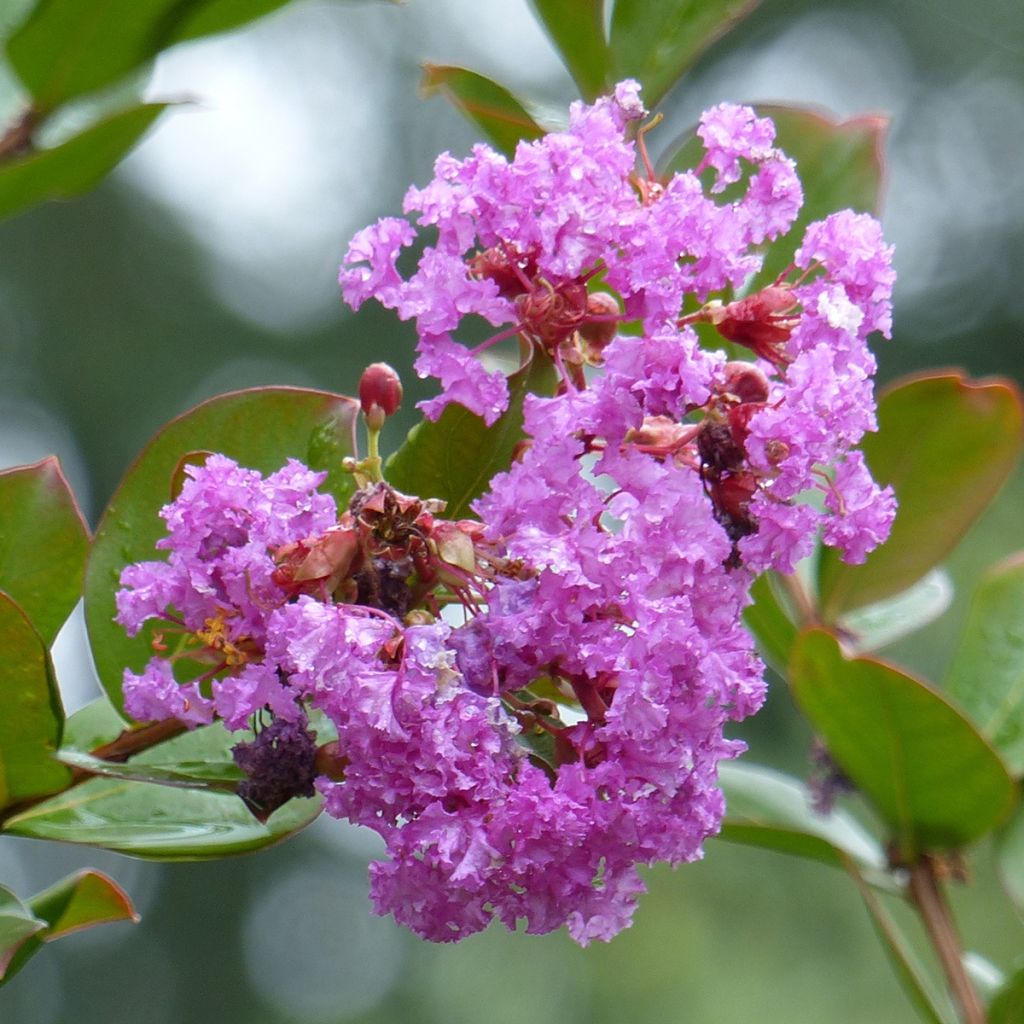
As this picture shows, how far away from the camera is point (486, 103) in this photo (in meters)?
1.25

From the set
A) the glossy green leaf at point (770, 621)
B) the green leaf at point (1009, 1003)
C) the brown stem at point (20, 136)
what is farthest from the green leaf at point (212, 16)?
the green leaf at point (1009, 1003)

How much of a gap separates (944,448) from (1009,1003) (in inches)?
19.5

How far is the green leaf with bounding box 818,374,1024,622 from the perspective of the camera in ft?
4.42

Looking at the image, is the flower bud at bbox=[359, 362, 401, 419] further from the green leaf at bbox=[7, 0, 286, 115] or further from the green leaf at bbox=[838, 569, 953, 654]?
the green leaf at bbox=[838, 569, 953, 654]

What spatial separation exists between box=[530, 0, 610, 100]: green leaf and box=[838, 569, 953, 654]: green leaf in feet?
1.98

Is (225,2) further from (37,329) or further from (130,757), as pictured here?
(37,329)

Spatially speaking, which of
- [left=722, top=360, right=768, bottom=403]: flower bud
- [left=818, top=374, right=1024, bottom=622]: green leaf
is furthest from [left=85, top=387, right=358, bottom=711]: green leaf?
[left=818, top=374, right=1024, bottom=622]: green leaf

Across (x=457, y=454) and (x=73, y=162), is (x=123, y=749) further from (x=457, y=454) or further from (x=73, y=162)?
(x=73, y=162)

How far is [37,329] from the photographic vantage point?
334 inches

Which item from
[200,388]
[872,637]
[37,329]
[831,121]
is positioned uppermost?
[831,121]

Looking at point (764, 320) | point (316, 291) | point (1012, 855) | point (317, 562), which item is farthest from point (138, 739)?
point (316, 291)

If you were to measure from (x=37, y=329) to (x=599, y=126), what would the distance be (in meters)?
8.20

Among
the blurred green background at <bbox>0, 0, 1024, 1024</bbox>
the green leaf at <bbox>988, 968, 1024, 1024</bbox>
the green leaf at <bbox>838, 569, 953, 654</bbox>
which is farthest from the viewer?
the blurred green background at <bbox>0, 0, 1024, 1024</bbox>

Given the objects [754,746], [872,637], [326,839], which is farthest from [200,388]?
[872,637]
